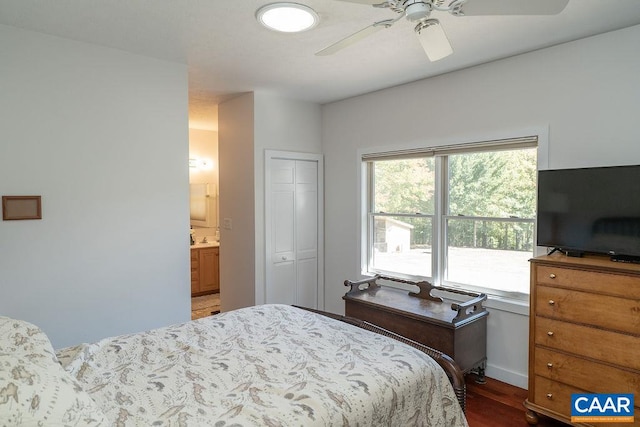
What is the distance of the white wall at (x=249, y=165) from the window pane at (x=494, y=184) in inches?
70.8

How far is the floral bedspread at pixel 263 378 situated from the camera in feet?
4.49

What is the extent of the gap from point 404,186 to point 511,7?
2.43 metres

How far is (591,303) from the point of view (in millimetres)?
2230

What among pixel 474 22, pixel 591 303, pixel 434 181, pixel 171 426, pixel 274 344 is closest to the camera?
pixel 171 426

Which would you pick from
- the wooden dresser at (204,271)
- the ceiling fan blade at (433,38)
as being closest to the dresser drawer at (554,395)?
the ceiling fan blade at (433,38)

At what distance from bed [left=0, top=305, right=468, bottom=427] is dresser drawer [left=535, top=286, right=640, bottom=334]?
3.19ft

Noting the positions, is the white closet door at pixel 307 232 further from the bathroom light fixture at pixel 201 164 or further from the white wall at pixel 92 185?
the bathroom light fixture at pixel 201 164

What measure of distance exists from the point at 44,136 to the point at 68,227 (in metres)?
0.65

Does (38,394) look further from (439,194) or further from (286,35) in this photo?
(439,194)

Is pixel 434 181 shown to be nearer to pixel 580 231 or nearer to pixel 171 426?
pixel 580 231

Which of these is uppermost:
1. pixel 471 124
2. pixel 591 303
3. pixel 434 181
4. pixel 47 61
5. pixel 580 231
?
pixel 47 61

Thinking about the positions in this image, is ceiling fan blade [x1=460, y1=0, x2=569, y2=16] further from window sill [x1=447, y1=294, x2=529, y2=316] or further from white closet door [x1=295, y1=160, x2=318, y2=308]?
white closet door [x1=295, y1=160, x2=318, y2=308]

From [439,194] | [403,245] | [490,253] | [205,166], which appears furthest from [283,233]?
[205,166]

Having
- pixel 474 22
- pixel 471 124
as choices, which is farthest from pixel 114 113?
pixel 471 124
